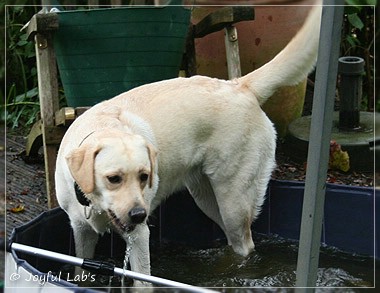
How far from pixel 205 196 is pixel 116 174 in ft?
3.13

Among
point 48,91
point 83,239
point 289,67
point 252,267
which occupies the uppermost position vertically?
point 289,67

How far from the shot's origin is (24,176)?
433cm

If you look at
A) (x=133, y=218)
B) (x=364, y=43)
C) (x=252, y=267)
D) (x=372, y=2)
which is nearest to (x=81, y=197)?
(x=133, y=218)

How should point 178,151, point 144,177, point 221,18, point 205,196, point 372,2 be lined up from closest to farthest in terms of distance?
point 144,177 → point 178,151 → point 205,196 → point 221,18 → point 372,2

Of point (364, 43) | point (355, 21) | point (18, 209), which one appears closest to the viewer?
point (18, 209)

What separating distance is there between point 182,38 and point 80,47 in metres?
0.51

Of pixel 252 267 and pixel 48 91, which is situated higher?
pixel 48 91

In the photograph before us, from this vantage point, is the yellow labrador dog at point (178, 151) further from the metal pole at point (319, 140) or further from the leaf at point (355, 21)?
the leaf at point (355, 21)

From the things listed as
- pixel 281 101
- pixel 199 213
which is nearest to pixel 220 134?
pixel 199 213

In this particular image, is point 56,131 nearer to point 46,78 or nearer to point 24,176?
point 46,78

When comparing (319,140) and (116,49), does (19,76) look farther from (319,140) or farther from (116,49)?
(319,140)

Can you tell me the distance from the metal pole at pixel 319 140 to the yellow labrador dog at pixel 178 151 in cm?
63

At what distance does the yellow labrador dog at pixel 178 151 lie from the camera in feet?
9.13

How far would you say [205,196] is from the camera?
11.9 feet
